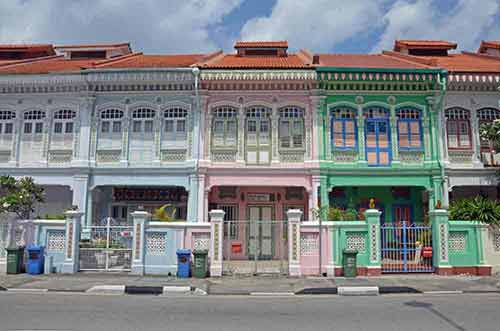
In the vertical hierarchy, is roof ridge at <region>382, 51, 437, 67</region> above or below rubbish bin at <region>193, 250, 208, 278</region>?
above

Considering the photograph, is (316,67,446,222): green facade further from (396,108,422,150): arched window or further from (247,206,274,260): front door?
(247,206,274,260): front door

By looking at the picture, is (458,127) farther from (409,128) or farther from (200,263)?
(200,263)

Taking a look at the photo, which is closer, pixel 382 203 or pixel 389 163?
pixel 389 163

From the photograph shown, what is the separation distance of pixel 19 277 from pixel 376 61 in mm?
15946

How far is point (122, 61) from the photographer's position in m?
Answer: 18.8

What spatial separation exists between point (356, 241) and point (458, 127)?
24.6 feet

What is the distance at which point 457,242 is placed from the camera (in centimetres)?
1258

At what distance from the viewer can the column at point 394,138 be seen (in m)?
16.1

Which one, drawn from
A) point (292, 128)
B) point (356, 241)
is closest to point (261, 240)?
point (292, 128)

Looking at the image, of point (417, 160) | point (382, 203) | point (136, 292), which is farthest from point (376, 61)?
point (136, 292)

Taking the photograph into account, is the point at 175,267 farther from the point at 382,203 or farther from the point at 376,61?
the point at 376,61

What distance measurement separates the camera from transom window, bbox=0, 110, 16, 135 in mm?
17078

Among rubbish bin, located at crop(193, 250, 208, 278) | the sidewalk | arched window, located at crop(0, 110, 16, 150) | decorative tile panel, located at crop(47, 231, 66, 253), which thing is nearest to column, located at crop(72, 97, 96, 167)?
arched window, located at crop(0, 110, 16, 150)

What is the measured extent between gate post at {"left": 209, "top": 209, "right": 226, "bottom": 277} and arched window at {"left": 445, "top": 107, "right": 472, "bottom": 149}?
9995 millimetres
